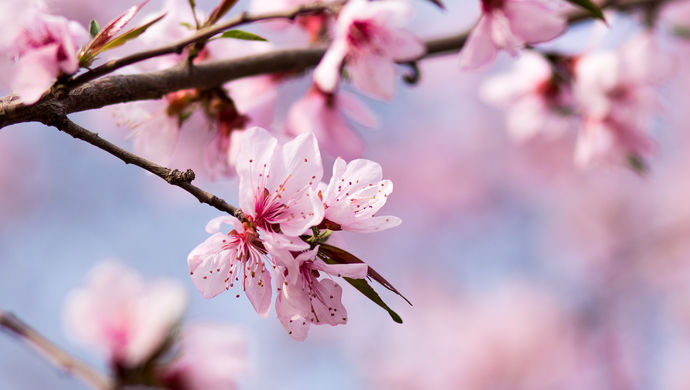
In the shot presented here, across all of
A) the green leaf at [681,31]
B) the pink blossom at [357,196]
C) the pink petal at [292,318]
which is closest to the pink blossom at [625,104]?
the green leaf at [681,31]

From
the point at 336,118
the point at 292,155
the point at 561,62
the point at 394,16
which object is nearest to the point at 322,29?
the point at 336,118

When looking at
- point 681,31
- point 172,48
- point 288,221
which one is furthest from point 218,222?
point 681,31

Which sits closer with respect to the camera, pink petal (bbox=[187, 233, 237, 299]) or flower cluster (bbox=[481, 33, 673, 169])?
pink petal (bbox=[187, 233, 237, 299])

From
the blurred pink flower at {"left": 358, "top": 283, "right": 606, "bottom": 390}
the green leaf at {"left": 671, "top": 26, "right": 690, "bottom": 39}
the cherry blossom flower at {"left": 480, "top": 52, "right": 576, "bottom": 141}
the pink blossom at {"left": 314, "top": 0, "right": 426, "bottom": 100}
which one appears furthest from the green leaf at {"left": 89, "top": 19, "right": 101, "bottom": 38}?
the blurred pink flower at {"left": 358, "top": 283, "right": 606, "bottom": 390}

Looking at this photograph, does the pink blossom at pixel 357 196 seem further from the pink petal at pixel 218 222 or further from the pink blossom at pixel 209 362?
the pink blossom at pixel 209 362

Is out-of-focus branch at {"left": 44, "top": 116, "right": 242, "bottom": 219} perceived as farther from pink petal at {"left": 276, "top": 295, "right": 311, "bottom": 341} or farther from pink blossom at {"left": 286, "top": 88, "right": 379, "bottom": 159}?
pink blossom at {"left": 286, "top": 88, "right": 379, "bottom": 159}

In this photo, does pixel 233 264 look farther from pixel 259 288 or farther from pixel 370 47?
pixel 370 47
